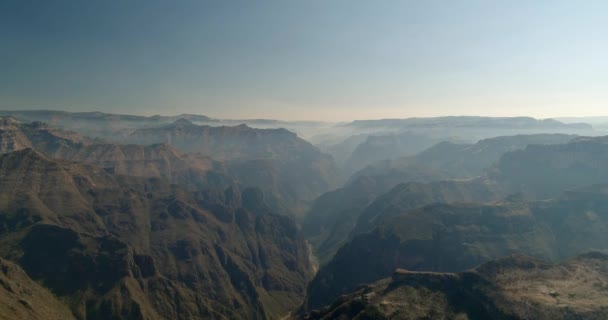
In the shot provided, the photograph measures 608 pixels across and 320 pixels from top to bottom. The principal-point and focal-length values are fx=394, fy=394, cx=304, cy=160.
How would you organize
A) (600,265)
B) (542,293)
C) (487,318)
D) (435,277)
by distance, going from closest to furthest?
(487,318) → (542,293) → (435,277) → (600,265)

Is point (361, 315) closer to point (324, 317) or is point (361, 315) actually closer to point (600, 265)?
point (324, 317)

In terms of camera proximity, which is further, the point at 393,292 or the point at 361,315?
the point at 393,292

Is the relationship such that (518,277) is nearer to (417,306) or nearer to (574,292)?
(574,292)

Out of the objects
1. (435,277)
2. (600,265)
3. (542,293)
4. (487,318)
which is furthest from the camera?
(600,265)

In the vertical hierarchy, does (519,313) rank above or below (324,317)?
above

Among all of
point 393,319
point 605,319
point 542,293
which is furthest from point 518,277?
point 393,319

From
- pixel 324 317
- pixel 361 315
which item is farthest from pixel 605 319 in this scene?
pixel 324 317
